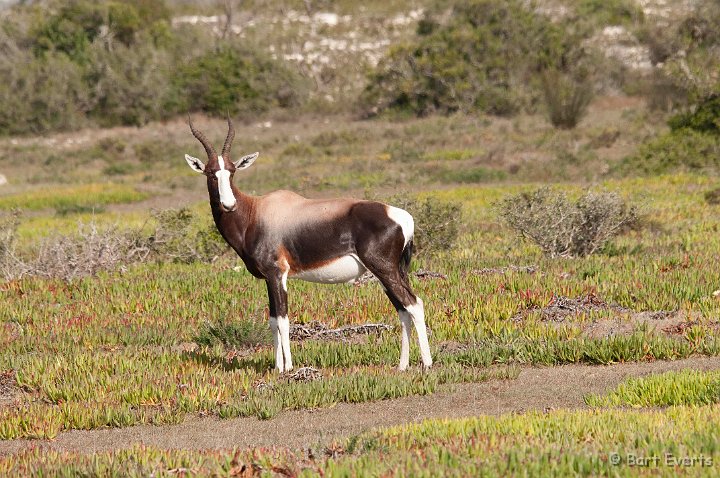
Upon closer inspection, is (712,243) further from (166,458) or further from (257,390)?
(166,458)

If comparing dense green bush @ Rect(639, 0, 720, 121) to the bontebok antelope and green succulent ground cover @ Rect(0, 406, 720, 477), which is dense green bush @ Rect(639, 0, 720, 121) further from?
green succulent ground cover @ Rect(0, 406, 720, 477)

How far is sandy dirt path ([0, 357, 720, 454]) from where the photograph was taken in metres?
7.79

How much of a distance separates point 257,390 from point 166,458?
8.36 ft

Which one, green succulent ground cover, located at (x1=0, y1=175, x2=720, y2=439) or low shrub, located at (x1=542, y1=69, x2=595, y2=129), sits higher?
green succulent ground cover, located at (x1=0, y1=175, x2=720, y2=439)

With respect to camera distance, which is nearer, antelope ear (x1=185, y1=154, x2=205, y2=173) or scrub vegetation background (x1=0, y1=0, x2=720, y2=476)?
scrub vegetation background (x1=0, y1=0, x2=720, y2=476)

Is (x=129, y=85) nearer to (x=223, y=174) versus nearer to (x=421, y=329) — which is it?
(x=223, y=174)

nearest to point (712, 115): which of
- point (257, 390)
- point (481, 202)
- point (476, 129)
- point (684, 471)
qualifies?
point (481, 202)

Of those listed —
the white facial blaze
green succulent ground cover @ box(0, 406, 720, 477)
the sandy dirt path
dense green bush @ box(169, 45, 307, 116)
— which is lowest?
dense green bush @ box(169, 45, 307, 116)

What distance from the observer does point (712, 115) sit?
3059 cm

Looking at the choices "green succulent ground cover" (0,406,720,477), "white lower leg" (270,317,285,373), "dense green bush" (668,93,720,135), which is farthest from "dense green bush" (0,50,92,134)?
"green succulent ground cover" (0,406,720,477)

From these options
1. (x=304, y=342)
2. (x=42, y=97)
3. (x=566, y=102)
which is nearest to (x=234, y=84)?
(x=42, y=97)

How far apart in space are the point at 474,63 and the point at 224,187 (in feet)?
149

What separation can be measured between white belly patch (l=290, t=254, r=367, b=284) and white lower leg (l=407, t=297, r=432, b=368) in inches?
23.9
